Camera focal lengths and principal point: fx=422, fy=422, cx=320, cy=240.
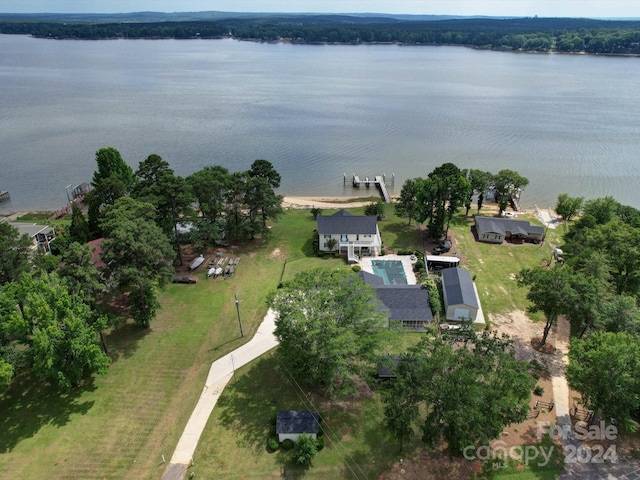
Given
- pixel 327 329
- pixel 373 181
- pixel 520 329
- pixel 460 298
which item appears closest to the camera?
pixel 327 329

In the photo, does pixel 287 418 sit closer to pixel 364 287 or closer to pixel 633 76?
pixel 364 287

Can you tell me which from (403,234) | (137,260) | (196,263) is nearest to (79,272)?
(137,260)

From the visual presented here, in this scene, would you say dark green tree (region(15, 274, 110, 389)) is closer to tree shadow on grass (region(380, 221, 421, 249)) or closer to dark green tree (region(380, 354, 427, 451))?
dark green tree (region(380, 354, 427, 451))

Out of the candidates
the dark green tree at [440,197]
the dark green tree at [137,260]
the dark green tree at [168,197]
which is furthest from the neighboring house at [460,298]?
the dark green tree at [168,197]

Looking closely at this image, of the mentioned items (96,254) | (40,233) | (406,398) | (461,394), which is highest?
(461,394)

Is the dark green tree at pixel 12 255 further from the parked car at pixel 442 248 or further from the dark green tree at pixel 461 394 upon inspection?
the parked car at pixel 442 248

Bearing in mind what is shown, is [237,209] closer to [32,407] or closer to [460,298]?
[460,298]

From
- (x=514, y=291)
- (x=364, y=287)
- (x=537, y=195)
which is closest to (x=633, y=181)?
(x=537, y=195)
